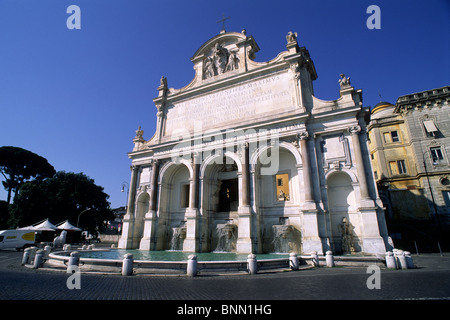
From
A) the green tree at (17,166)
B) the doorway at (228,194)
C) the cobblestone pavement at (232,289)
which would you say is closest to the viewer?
the cobblestone pavement at (232,289)

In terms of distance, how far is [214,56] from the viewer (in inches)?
968

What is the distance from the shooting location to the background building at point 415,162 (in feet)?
81.4

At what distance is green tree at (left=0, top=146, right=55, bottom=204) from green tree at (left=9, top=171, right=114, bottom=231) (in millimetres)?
11913

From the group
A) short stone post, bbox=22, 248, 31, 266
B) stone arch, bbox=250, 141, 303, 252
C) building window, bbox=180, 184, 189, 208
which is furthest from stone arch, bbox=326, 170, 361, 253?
short stone post, bbox=22, 248, 31, 266

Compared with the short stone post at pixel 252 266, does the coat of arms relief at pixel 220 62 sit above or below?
above

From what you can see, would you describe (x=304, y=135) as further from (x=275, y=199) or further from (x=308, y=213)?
(x=308, y=213)

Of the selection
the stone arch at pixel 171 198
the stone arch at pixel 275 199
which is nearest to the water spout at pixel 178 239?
the stone arch at pixel 171 198

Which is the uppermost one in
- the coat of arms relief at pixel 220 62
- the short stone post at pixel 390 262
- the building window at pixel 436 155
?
the coat of arms relief at pixel 220 62

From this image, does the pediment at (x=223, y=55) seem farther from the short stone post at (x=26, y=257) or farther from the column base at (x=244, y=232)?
the short stone post at (x=26, y=257)

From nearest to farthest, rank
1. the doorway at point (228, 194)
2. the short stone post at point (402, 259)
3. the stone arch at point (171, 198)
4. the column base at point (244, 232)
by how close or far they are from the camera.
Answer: the short stone post at point (402, 259) < the column base at point (244, 232) < the stone arch at point (171, 198) < the doorway at point (228, 194)

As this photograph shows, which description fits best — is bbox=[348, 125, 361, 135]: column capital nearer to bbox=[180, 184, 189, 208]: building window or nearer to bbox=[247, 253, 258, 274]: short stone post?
bbox=[247, 253, 258, 274]: short stone post

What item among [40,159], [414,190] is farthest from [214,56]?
[40,159]

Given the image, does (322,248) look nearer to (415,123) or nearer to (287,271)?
(287,271)
